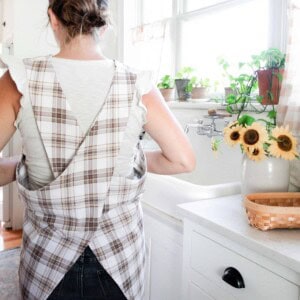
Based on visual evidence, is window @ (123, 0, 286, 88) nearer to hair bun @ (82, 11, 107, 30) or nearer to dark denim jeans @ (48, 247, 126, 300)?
hair bun @ (82, 11, 107, 30)

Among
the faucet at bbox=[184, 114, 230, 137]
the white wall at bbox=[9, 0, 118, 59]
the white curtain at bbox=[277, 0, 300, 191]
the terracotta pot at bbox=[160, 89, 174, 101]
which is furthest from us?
the white wall at bbox=[9, 0, 118, 59]

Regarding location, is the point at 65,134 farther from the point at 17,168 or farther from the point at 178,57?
the point at 178,57

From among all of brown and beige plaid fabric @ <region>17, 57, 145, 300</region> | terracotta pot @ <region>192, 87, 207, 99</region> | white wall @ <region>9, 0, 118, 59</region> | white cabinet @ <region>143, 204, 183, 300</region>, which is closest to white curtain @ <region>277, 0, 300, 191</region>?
white cabinet @ <region>143, 204, 183, 300</region>

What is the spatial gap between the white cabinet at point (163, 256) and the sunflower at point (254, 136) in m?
0.36

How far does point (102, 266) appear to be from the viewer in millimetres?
793

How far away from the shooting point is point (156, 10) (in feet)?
8.66

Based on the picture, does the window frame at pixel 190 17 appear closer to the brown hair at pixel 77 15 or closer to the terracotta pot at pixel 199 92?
the terracotta pot at pixel 199 92

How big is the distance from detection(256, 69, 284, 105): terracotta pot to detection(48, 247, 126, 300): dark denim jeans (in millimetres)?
1001

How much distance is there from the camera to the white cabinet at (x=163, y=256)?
3.89 ft

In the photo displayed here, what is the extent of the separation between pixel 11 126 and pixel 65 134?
0.12 meters

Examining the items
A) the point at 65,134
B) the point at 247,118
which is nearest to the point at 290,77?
the point at 247,118

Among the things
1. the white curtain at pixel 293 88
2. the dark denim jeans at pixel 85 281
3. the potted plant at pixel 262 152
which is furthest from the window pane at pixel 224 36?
the dark denim jeans at pixel 85 281

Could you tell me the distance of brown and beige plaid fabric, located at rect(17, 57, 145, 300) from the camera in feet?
2.38

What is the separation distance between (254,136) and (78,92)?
1.74ft
